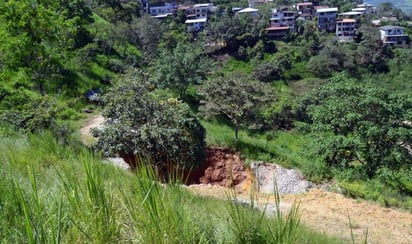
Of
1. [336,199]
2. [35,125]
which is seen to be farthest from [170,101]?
[336,199]

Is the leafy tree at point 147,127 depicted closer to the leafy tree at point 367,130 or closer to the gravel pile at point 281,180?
the gravel pile at point 281,180

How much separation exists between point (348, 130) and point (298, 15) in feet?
159

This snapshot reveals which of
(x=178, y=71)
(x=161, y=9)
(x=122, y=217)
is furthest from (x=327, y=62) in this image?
(x=122, y=217)

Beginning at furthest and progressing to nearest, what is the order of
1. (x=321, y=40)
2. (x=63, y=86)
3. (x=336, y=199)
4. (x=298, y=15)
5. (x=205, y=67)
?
(x=298, y=15), (x=321, y=40), (x=205, y=67), (x=63, y=86), (x=336, y=199)

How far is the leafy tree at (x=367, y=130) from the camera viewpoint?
37.0 feet

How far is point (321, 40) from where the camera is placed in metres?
43.7

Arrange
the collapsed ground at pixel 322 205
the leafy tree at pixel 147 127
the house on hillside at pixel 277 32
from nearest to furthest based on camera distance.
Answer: the collapsed ground at pixel 322 205 → the leafy tree at pixel 147 127 → the house on hillside at pixel 277 32

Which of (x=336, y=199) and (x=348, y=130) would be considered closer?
(x=336, y=199)

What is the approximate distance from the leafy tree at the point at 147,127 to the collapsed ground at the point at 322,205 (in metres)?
1.05

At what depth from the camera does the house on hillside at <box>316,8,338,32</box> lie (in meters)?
52.6

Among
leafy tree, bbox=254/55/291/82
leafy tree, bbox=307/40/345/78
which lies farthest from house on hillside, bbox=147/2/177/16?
→ leafy tree, bbox=307/40/345/78

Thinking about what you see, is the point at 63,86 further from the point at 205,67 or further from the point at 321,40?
the point at 321,40

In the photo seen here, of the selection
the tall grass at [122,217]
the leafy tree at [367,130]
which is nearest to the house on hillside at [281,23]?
the leafy tree at [367,130]

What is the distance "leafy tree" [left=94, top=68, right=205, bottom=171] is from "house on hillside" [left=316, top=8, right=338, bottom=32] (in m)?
46.7
